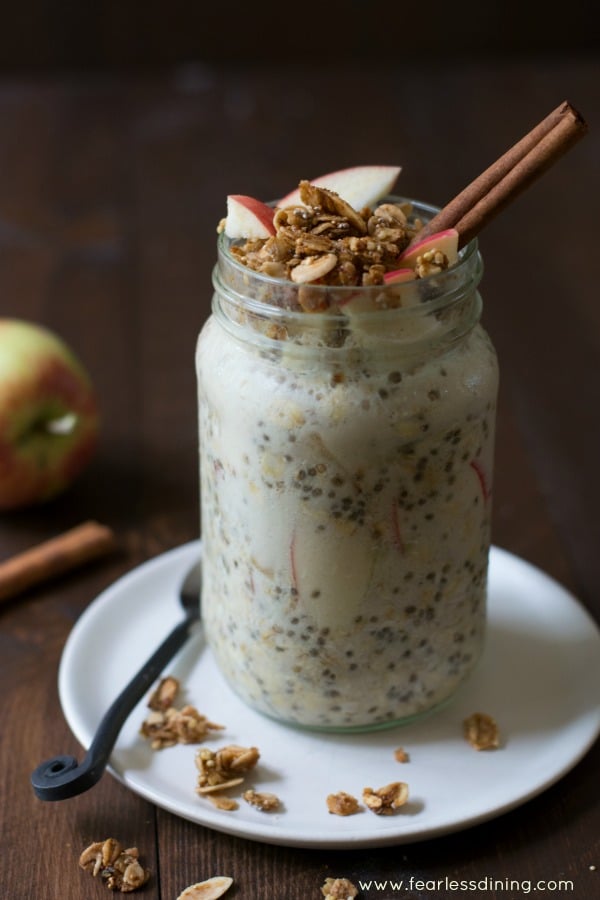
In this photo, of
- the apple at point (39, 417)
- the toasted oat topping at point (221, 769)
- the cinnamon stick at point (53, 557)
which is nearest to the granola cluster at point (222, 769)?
the toasted oat topping at point (221, 769)

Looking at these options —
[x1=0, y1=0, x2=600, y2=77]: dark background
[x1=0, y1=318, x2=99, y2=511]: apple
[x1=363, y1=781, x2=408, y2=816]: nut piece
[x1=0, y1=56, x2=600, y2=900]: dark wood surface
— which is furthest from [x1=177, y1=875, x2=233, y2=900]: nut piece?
[x1=0, y1=0, x2=600, y2=77]: dark background

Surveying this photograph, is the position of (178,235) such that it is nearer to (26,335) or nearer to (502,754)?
(26,335)

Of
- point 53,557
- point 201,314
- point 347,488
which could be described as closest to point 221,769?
point 347,488

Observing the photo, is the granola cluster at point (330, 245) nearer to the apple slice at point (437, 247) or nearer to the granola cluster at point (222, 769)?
the apple slice at point (437, 247)

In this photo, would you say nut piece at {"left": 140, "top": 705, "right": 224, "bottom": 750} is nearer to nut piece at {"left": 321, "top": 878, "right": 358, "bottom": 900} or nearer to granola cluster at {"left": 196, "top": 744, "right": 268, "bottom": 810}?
granola cluster at {"left": 196, "top": 744, "right": 268, "bottom": 810}

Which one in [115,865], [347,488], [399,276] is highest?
[399,276]

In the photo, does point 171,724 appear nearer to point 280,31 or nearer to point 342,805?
point 342,805
